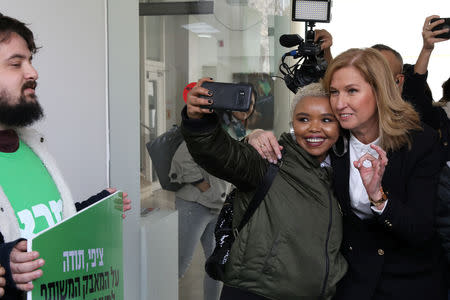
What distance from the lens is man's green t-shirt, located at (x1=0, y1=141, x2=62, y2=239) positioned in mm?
1510

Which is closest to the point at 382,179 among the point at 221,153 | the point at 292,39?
the point at 221,153

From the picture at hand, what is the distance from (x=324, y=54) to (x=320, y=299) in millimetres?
1441

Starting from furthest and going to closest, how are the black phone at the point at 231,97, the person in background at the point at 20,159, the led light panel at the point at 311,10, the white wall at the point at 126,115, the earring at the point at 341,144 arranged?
1. the white wall at the point at 126,115
2. the led light panel at the point at 311,10
3. the earring at the point at 341,144
4. the black phone at the point at 231,97
5. the person in background at the point at 20,159

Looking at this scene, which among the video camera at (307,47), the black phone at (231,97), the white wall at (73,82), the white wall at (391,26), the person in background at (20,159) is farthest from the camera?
the white wall at (391,26)

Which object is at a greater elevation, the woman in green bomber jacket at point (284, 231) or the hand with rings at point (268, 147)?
the hand with rings at point (268, 147)

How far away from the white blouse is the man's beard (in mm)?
1076

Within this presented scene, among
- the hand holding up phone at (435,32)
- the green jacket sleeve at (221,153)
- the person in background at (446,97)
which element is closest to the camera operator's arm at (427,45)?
the hand holding up phone at (435,32)

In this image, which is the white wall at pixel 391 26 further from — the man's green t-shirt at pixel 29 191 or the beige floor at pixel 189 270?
the man's green t-shirt at pixel 29 191

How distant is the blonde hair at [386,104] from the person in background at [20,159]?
1058 millimetres

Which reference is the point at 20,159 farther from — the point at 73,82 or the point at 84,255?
the point at 73,82

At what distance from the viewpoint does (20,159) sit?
1.62 metres

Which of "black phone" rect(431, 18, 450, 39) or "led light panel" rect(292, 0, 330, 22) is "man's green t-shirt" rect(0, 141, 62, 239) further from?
"black phone" rect(431, 18, 450, 39)

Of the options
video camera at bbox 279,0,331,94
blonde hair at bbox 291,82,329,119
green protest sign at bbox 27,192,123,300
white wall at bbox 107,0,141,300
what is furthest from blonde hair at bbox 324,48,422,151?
white wall at bbox 107,0,141,300

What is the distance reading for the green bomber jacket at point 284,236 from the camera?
183 centimetres
